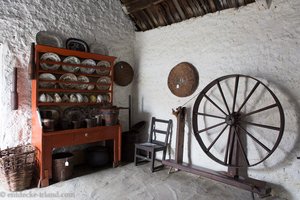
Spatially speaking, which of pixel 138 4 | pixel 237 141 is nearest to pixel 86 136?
pixel 237 141

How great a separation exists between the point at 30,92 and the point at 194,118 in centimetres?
223

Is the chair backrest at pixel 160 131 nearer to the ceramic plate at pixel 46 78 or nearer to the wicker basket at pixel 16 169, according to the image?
the ceramic plate at pixel 46 78

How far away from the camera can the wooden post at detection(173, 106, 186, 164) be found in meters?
3.39

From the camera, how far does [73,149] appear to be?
356cm

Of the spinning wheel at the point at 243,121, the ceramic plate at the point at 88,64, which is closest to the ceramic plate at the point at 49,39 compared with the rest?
the ceramic plate at the point at 88,64

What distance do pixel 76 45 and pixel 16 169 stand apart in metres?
1.87

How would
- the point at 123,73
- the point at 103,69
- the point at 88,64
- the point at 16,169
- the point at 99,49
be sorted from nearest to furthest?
the point at 16,169
the point at 88,64
the point at 103,69
the point at 99,49
the point at 123,73

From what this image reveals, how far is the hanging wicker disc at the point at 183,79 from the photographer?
11.3ft

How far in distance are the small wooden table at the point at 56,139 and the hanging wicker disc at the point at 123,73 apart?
3.10 feet

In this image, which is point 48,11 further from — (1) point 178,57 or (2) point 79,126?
(1) point 178,57

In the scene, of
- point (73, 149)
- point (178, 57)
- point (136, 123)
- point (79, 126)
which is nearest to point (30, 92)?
point (79, 126)

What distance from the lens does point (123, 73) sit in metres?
4.14

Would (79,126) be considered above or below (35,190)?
above

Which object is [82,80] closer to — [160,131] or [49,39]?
[49,39]
